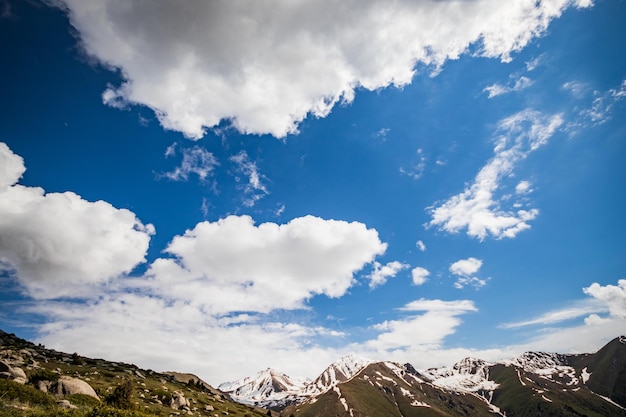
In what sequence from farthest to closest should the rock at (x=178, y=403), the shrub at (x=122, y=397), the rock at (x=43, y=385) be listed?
the rock at (x=178, y=403) → the shrub at (x=122, y=397) → the rock at (x=43, y=385)

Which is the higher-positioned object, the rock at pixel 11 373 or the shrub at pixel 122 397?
the rock at pixel 11 373


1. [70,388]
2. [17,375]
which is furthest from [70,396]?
Answer: [17,375]

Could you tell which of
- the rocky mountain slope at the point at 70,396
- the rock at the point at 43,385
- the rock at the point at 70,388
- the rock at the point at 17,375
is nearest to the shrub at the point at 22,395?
the rocky mountain slope at the point at 70,396

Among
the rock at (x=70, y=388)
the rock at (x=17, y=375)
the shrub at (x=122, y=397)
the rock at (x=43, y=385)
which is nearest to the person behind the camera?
the rock at (x=70, y=388)

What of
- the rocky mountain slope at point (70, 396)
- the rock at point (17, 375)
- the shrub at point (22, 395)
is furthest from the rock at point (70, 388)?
the rock at point (17, 375)

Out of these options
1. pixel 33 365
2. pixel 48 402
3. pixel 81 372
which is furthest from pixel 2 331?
pixel 48 402

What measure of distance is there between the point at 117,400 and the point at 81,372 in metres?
62.8

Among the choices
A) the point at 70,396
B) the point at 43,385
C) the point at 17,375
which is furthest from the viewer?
the point at 17,375

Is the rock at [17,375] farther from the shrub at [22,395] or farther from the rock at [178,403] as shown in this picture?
the rock at [178,403]

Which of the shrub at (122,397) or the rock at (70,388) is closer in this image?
the rock at (70,388)

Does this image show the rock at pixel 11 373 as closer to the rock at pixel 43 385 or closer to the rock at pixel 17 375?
the rock at pixel 17 375

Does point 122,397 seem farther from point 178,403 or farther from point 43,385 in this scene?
point 178,403

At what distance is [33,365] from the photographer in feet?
250

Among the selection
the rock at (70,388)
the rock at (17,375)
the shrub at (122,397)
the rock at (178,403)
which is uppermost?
the rock at (17,375)
